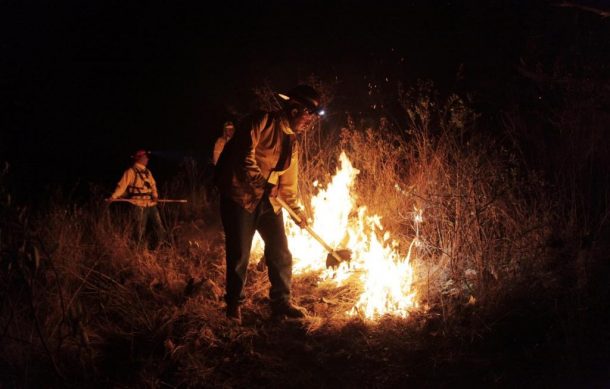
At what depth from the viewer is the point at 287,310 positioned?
14.7 feet

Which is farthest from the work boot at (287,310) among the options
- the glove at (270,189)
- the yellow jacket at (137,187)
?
the yellow jacket at (137,187)

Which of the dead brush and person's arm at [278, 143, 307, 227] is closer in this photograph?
the dead brush

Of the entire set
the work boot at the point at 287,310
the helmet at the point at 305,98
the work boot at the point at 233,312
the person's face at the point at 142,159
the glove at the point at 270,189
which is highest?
the helmet at the point at 305,98

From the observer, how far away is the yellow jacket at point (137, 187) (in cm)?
705

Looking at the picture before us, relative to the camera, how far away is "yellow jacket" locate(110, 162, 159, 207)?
705 centimetres

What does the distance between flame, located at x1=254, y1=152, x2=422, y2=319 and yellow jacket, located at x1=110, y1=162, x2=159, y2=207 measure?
185cm

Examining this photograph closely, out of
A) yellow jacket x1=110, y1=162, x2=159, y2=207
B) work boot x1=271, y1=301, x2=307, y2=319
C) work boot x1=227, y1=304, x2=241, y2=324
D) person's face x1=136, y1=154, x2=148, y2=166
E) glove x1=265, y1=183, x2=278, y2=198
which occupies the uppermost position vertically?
person's face x1=136, y1=154, x2=148, y2=166

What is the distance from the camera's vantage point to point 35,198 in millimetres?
11758

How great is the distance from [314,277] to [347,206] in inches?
44.3

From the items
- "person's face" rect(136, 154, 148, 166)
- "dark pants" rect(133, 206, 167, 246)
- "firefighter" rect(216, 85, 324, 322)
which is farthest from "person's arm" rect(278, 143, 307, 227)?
"person's face" rect(136, 154, 148, 166)

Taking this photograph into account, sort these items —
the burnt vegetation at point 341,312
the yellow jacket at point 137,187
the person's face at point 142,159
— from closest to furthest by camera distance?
the burnt vegetation at point 341,312
the yellow jacket at point 137,187
the person's face at point 142,159

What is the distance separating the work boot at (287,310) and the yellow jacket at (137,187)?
10.8 ft

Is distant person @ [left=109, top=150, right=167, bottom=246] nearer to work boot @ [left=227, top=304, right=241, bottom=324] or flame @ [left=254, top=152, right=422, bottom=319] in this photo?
flame @ [left=254, top=152, right=422, bottom=319]

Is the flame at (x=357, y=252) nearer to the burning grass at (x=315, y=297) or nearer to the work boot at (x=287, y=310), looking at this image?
the burning grass at (x=315, y=297)
